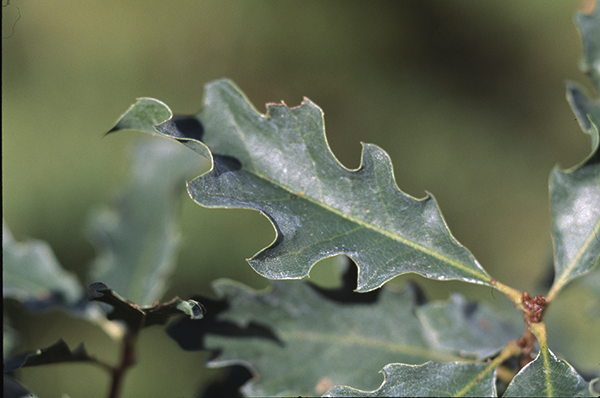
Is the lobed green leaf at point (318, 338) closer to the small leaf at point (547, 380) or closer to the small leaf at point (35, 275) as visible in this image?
the small leaf at point (547, 380)

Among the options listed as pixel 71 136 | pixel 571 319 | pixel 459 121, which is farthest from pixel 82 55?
pixel 571 319

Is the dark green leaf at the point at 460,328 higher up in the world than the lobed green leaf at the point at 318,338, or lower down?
higher up

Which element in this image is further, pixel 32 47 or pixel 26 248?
pixel 32 47

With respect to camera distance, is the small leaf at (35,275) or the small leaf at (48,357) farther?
the small leaf at (35,275)

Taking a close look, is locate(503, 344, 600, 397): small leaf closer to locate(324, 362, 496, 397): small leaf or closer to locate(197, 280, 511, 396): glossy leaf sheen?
locate(324, 362, 496, 397): small leaf

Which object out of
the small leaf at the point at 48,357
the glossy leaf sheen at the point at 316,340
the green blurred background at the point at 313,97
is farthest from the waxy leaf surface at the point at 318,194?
the green blurred background at the point at 313,97

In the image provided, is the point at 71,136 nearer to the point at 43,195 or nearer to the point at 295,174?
the point at 43,195
